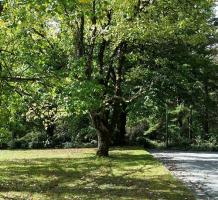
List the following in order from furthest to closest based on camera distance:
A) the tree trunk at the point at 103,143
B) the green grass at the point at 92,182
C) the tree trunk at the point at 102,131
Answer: the tree trunk at the point at 103,143
the tree trunk at the point at 102,131
the green grass at the point at 92,182

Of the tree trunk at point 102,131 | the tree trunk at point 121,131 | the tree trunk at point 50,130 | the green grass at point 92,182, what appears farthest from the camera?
the tree trunk at point 50,130

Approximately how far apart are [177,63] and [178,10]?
43.4ft

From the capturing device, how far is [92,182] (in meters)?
15.1

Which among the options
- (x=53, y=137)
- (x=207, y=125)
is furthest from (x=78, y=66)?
(x=207, y=125)

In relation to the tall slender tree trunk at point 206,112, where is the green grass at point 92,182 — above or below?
below

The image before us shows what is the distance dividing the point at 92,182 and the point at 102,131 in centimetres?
946

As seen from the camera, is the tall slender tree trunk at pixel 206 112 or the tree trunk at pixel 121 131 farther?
the tall slender tree trunk at pixel 206 112

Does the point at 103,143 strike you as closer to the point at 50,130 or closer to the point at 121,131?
the point at 121,131

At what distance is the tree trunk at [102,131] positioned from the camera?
24.3 meters

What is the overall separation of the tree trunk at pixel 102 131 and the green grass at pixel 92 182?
10.2 ft

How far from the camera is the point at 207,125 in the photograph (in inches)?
1925

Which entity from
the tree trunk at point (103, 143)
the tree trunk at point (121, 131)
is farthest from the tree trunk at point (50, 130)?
the tree trunk at point (103, 143)

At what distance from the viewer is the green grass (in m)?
12.3

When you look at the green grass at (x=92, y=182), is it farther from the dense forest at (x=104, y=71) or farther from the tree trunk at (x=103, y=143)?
the tree trunk at (x=103, y=143)
